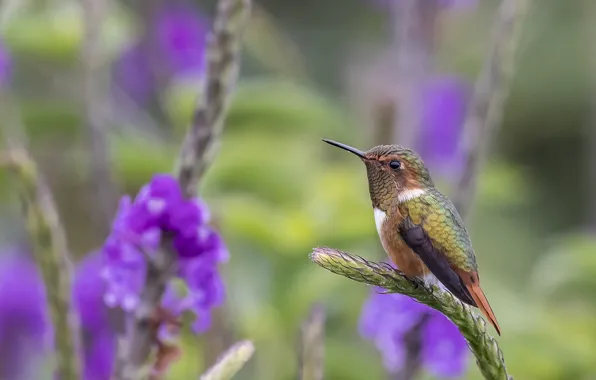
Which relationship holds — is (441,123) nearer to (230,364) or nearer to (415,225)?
(415,225)

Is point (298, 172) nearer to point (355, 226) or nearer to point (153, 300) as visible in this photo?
point (355, 226)

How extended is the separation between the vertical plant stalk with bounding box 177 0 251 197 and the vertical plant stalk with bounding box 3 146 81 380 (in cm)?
17

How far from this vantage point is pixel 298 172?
234 cm

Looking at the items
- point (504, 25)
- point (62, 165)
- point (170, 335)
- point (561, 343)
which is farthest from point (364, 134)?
point (170, 335)

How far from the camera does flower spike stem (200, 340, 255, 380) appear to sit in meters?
0.92

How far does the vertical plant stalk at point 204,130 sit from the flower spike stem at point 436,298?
0.88ft

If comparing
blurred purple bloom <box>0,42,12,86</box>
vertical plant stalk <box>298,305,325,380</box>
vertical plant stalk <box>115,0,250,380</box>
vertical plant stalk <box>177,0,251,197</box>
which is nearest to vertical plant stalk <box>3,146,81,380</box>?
vertical plant stalk <box>115,0,250,380</box>

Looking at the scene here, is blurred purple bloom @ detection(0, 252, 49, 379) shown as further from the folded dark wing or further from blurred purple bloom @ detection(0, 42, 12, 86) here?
the folded dark wing

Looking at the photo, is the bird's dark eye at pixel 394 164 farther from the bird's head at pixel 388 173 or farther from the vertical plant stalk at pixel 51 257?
the vertical plant stalk at pixel 51 257

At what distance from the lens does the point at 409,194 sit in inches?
43.5

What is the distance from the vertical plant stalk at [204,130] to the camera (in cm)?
109

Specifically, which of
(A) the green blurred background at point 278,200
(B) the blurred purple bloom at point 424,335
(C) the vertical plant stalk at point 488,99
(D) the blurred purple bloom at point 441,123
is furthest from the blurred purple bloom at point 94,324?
(D) the blurred purple bloom at point 441,123

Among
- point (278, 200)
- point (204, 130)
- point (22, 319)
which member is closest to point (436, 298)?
point (204, 130)

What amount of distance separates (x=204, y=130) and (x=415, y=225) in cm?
26
